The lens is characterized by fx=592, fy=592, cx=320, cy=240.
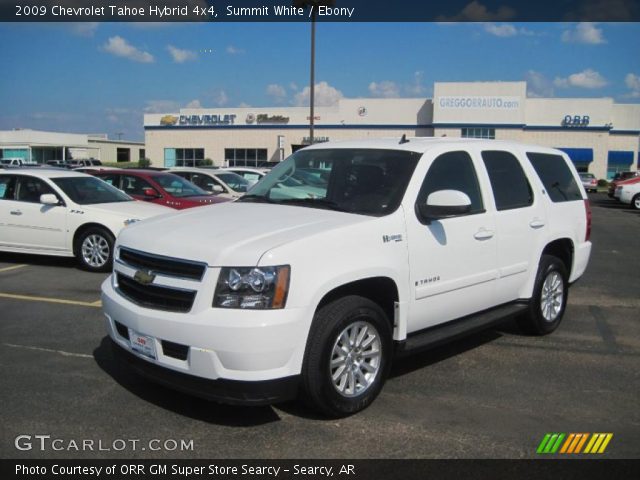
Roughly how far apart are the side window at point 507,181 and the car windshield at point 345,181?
1023 millimetres

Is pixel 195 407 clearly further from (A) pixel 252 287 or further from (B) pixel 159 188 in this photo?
(B) pixel 159 188

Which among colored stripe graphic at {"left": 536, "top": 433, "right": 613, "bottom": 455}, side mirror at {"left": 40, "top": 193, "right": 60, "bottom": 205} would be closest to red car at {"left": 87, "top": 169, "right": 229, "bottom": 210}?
side mirror at {"left": 40, "top": 193, "right": 60, "bottom": 205}

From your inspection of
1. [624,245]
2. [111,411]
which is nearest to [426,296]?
[111,411]

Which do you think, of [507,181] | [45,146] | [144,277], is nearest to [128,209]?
[144,277]

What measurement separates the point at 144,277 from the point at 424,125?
168ft

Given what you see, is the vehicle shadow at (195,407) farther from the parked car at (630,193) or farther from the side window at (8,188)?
the parked car at (630,193)

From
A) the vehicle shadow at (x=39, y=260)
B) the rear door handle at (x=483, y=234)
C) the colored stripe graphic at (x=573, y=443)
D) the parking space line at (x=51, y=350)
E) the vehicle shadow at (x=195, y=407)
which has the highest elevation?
the rear door handle at (x=483, y=234)

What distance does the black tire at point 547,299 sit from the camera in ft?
19.2

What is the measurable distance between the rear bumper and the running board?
3.58ft

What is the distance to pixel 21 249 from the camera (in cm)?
951

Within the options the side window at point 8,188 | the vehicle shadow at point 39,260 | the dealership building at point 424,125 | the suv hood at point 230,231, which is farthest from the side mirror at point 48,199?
the dealership building at point 424,125

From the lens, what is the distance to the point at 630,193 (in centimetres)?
2648
